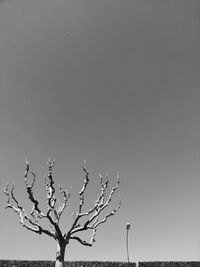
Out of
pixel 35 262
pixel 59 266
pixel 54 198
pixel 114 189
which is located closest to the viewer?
pixel 59 266

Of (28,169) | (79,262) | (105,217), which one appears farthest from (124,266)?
(28,169)

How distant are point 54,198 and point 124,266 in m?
22.4

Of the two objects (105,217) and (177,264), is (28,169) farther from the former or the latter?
(177,264)

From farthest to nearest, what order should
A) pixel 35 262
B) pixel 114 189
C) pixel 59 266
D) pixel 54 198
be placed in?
pixel 35 262
pixel 114 189
pixel 54 198
pixel 59 266

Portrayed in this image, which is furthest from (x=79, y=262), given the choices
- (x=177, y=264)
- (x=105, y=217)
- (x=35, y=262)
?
(x=105, y=217)

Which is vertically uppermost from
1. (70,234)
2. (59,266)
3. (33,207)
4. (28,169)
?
(28,169)

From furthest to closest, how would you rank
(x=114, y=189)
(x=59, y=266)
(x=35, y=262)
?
(x=35, y=262)
(x=114, y=189)
(x=59, y=266)

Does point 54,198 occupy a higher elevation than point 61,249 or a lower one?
higher

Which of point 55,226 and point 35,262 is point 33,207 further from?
point 35,262

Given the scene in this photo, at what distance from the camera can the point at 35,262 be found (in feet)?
115

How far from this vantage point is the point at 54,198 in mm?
16859

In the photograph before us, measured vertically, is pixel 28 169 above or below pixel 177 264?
above

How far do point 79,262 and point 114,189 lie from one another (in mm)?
20211

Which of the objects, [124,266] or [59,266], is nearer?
[59,266]
